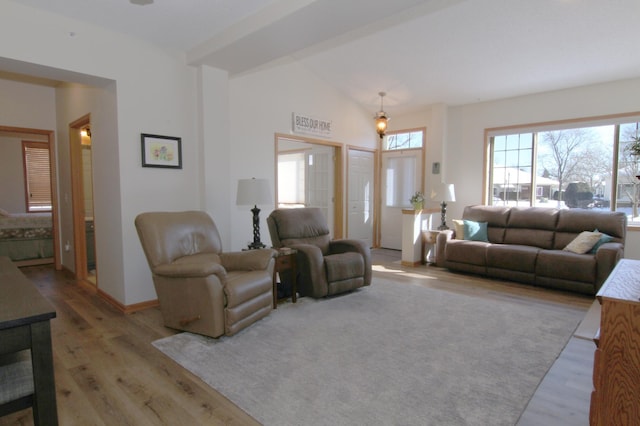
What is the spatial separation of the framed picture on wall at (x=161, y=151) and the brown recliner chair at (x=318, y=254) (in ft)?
3.97

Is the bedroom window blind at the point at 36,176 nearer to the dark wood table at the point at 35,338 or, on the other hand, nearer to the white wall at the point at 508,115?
the dark wood table at the point at 35,338

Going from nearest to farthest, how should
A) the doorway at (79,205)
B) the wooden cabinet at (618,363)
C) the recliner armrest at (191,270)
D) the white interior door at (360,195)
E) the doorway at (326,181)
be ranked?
the wooden cabinet at (618,363)
the recliner armrest at (191,270)
the doorway at (79,205)
the doorway at (326,181)
the white interior door at (360,195)

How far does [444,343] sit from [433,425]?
1024 mm

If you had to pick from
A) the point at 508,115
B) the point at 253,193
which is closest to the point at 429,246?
the point at 508,115

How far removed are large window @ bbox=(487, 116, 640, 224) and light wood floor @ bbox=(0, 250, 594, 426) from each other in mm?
2186

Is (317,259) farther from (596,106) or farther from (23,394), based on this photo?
(596,106)

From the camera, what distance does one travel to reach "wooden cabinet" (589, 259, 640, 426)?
1.47 meters

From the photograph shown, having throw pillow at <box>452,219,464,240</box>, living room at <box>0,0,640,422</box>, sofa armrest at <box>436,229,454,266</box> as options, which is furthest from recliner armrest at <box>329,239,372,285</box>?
throw pillow at <box>452,219,464,240</box>

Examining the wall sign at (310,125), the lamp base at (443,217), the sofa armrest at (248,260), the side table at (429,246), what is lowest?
the side table at (429,246)

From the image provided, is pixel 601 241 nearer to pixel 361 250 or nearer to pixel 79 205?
pixel 361 250

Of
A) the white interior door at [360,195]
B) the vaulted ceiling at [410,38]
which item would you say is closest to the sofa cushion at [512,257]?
the vaulted ceiling at [410,38]

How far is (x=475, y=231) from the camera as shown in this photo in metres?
5.22

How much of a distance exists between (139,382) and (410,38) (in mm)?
4551

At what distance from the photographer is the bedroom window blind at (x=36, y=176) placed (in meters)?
7.59
